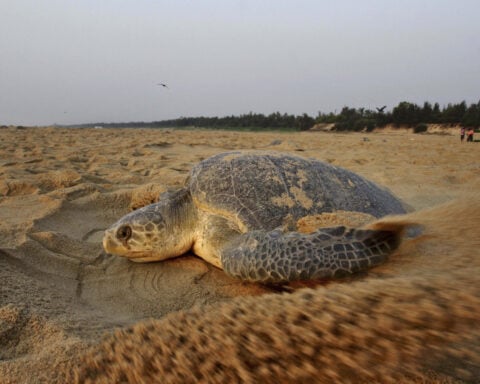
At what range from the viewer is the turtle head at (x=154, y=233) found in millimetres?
2184

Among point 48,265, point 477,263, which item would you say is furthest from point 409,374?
point 48,265

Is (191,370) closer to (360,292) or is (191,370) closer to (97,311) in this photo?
(360,292)

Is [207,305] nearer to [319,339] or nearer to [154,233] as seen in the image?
[319,339]

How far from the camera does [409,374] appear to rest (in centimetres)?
42

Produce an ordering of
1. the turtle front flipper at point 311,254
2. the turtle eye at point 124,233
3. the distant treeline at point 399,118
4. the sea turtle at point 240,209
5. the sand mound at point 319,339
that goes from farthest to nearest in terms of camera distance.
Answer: the distant treeline at point 399,118, the turtle eye at point 124,233, the sea turtle at point 240,209, the turtle front flipper at point 311,254, the sand mound at point 319,339

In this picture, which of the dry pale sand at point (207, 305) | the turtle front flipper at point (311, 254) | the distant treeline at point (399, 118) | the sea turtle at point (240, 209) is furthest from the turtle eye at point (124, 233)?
the distant treeline at point (399, 118)

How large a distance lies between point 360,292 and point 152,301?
4.58 feet

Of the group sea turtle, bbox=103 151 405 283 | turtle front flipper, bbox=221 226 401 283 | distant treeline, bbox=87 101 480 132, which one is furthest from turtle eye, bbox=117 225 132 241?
distant treeline, bbox=87 101 480 132

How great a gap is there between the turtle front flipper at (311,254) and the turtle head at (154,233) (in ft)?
2.09

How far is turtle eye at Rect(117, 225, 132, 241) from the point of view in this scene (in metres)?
2.18

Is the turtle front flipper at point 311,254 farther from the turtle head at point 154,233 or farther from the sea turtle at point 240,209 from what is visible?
the turtle head at point 154,233

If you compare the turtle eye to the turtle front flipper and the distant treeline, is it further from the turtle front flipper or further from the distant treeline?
the distant treeline

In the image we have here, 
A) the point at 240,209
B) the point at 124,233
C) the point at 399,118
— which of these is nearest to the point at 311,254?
the point at 240,209

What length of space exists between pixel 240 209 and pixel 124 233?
0.82m
